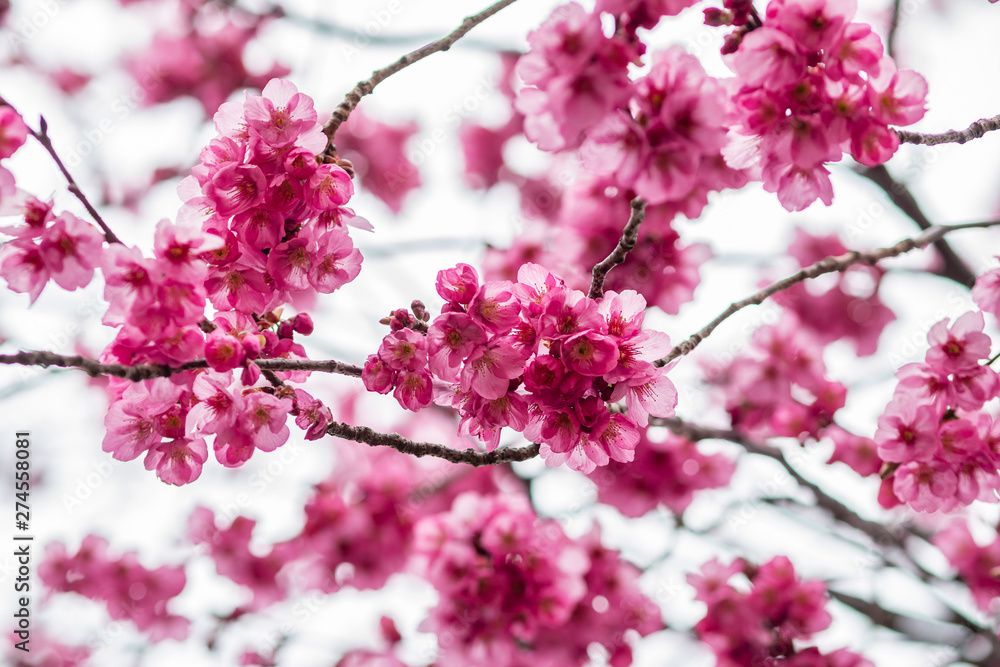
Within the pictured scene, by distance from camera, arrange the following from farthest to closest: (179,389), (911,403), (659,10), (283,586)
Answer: (283,586)
(911,403)
(179,389)
(659,10)

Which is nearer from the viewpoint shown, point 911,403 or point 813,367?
point 911,403

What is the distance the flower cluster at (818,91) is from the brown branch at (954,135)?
4.9 inches

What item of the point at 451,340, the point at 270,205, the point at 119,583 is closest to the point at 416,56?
the point at 270,205

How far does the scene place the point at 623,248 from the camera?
59.8 inches

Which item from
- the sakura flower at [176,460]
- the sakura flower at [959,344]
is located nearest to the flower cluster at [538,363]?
the sakura flower at [176,460]

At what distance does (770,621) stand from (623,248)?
7.80 ft

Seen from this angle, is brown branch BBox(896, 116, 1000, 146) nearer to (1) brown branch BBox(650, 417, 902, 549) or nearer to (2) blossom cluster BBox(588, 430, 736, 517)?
(1) brown branch BBox(650, 417, 902, 549)

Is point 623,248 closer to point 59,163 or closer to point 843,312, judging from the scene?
point 59,163

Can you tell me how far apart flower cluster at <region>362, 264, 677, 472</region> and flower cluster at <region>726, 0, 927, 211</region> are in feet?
1.56

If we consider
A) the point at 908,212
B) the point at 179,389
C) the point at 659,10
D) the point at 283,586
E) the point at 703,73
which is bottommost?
the point at 283,586

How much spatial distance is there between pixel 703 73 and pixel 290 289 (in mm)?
1060

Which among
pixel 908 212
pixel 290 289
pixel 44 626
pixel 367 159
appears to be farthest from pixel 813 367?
pixel 44 626

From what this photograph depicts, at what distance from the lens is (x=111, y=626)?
14.1ft

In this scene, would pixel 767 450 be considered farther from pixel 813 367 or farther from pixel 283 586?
pixel 283 586
